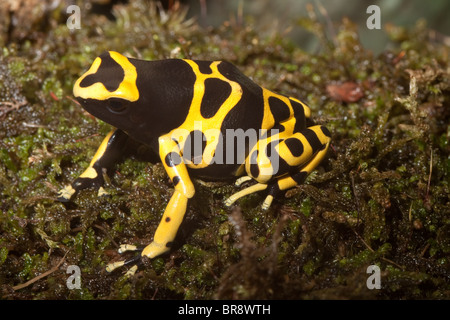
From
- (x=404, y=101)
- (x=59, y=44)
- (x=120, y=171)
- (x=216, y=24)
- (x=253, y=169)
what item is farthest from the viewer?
(x=216, y=24)

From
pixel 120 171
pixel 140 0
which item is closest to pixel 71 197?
pixel 120 171

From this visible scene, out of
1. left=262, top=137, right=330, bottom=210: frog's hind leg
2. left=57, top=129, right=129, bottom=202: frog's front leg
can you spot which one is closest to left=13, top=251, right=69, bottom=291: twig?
left=57, top=129, right=129, bottom=202: frog's front leg

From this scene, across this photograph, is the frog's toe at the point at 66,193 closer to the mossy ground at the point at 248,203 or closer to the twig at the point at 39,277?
the mossy ground at the point at 248,203

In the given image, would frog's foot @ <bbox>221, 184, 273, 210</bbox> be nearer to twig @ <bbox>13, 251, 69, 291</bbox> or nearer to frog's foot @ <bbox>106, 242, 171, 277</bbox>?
frog's foot @ <bbox>106, 242, 171, 277</bbox>

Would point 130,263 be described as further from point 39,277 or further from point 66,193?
point 66,193

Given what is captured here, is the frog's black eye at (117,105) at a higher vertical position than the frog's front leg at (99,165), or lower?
higher

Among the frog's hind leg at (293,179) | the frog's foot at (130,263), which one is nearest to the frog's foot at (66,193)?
the frog's foot at (130,263)

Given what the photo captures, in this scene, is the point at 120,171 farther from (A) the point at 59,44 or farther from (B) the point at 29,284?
(A) the point at 59,44
